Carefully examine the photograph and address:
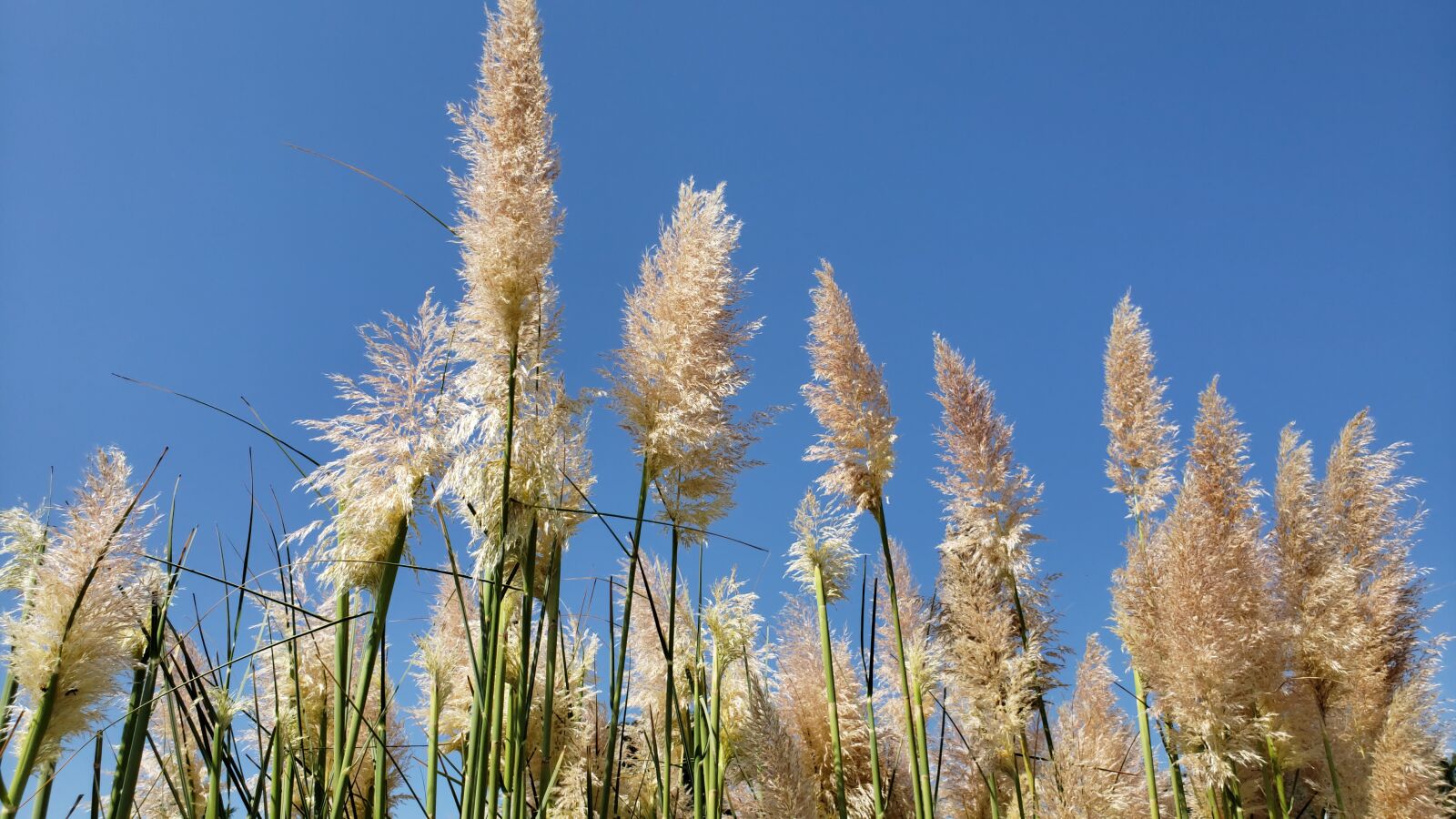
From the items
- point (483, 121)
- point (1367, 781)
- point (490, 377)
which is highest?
point (483, 121)

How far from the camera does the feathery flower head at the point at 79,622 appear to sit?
1776 millimetres

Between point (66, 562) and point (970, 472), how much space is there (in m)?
3.49

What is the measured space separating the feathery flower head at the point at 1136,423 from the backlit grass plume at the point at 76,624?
4414mm

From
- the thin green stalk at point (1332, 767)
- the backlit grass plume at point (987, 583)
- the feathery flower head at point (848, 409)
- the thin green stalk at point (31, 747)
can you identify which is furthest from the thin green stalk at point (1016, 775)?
the thin green stalk at point (31, 747)

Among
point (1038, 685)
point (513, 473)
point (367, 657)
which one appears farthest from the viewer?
point (1038, 685)

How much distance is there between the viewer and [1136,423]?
4.75m

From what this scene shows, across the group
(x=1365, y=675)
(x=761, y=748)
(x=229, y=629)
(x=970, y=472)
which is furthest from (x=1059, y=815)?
(x=1365, y=675)

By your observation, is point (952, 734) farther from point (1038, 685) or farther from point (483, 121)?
point (483, 121)

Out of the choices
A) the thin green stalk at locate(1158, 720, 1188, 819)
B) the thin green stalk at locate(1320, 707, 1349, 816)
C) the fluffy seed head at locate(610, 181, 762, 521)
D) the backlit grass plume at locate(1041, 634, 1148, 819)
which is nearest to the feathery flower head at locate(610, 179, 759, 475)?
the fluffy seed head at locate(610, 181, 762, 521)

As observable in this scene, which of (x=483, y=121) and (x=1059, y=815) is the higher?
(x=483, y=121)

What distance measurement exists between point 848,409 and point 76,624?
2.83 meters

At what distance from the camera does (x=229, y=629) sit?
7.55 feet

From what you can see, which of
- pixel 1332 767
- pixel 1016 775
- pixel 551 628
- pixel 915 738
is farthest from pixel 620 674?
pixel 1332 767

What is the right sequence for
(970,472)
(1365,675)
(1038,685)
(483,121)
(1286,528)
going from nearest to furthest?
(483,121), (1038,685), (970,472), (1365,675), (1286,528)
